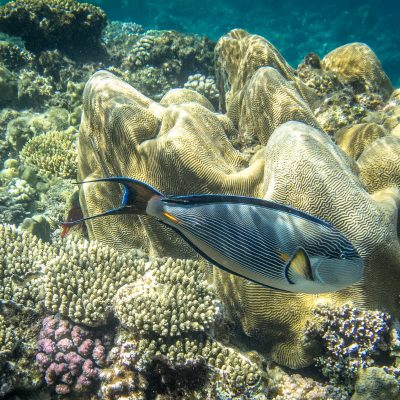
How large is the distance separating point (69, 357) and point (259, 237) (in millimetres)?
2532

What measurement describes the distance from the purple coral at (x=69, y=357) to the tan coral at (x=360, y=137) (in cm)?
392

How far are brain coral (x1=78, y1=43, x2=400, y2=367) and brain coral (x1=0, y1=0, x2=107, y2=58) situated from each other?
624 centimetres

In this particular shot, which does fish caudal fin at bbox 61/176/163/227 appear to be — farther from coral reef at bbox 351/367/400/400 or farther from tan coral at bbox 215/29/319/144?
tan coral at bbox 215/29/319/144

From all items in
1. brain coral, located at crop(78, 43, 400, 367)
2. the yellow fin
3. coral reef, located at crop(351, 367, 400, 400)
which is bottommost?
coral reef, located at crop(351, 367, 400, 400)

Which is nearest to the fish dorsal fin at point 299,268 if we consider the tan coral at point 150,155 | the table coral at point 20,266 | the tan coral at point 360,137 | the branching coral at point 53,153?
the tan coral at point 150,155

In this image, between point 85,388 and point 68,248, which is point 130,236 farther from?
point 85,388

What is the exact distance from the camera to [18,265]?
3.72 m

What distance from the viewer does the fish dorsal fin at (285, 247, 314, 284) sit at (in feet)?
4.48

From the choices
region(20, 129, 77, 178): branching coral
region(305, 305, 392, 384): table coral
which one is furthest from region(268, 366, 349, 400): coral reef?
region(20, 129, 77, 178): branching coral

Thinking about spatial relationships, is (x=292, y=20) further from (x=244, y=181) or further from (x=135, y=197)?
(x=135, y=197)

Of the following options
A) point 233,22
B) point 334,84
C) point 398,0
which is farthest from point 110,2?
point 334,84

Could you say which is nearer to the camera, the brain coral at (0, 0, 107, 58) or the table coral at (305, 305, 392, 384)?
the table coral at (305, 305, 392, 384)

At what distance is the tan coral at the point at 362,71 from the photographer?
622 centimetres

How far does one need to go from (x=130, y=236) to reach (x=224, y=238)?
9.69 ft
